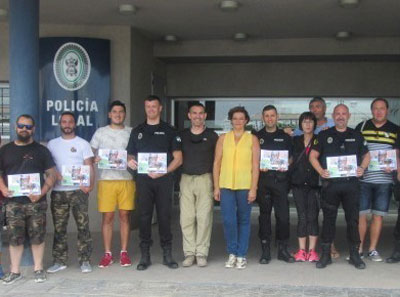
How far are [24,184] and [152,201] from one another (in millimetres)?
1469

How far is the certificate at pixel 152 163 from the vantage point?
602 centimetres

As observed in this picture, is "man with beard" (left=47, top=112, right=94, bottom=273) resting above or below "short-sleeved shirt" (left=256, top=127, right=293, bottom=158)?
below

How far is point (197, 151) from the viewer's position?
6145 millimetres

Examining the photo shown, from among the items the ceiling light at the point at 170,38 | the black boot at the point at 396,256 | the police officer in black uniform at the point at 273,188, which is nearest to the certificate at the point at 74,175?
the police officer in black uniform at the point at 273,188

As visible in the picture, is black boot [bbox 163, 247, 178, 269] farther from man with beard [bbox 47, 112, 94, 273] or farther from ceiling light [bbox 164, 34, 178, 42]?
ceiling light [bbox 164, 34, 178, 42]

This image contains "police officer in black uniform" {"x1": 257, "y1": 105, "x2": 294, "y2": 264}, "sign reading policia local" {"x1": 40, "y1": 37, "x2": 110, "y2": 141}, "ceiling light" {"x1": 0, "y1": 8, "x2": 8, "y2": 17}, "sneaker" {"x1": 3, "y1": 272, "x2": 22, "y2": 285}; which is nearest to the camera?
"sneaker" {"x1": 3, "y1": 272, "x2": 22, "y2": 285}

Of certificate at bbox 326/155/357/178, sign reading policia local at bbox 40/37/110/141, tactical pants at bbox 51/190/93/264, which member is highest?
sign reading policia local at bbox 40/37/110/141

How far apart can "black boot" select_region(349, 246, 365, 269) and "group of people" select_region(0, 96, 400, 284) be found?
13 millimetres

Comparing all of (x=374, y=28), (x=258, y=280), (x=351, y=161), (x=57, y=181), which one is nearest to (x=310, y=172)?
(x=351, y=161)

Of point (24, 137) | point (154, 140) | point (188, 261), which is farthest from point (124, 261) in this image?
point (24, 137)

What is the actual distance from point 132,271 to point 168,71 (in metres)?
5.83

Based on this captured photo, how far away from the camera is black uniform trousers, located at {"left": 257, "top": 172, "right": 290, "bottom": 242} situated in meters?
6.22

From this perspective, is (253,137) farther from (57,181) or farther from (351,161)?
(57,181)

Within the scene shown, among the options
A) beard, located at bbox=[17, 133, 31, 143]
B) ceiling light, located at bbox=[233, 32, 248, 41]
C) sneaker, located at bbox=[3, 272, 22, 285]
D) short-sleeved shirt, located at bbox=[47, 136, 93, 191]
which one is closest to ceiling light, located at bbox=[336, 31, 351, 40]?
ceiling light, located at bbox=[233, 32, 248, 41]
